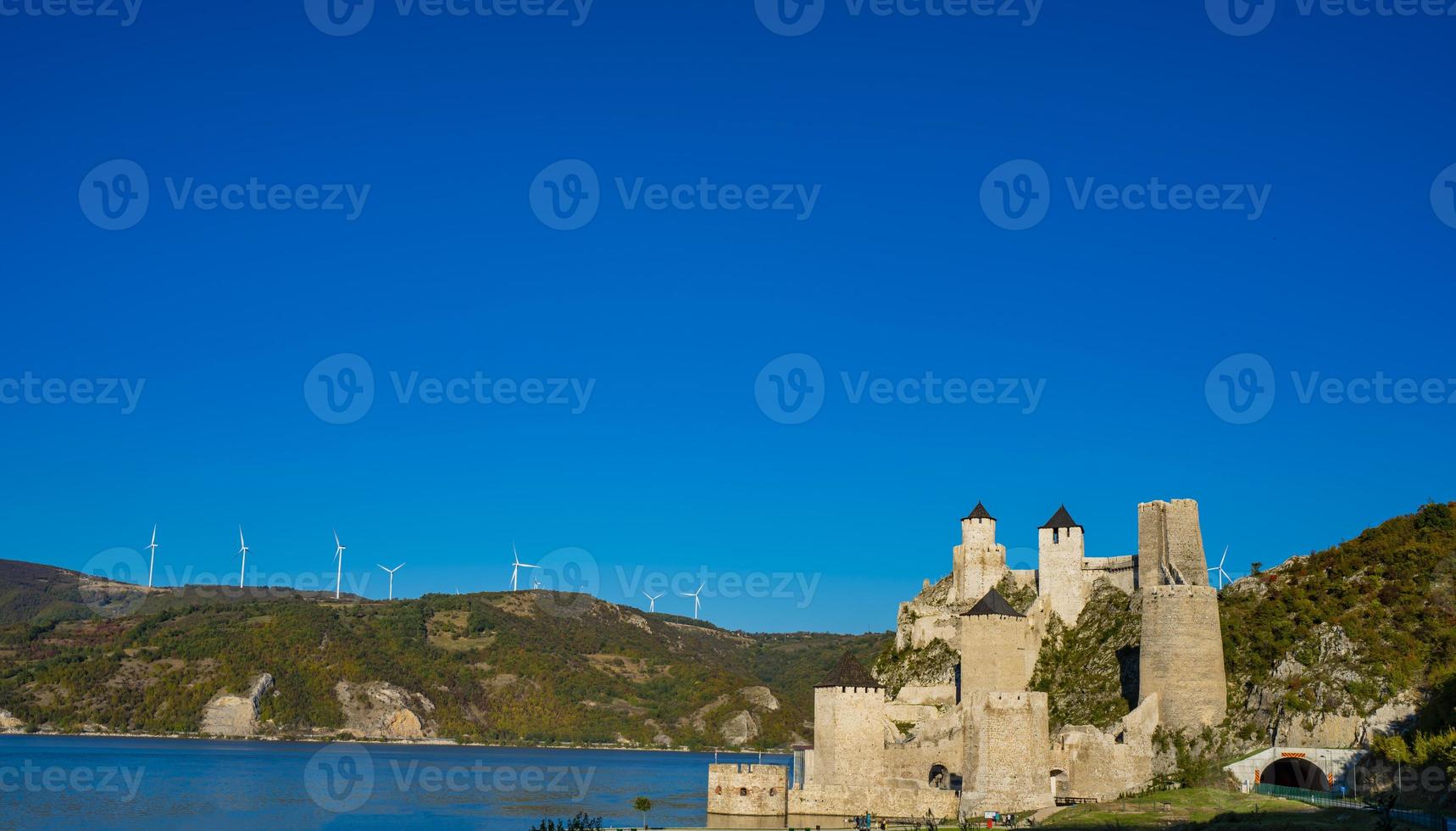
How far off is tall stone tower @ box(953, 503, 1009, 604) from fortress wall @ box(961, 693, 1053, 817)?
16.0m

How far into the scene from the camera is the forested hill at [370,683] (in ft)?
543

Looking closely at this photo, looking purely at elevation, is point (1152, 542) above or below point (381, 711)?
above

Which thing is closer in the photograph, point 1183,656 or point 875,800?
point 1183,656

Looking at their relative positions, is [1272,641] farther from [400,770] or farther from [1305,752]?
[400,770]

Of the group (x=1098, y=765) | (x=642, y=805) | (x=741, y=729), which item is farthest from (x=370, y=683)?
(x=1098, y=765)

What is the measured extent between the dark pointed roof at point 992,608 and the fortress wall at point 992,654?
8.4 inches

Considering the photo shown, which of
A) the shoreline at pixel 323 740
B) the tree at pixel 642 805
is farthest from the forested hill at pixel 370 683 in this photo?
the tree at pixel 642 805

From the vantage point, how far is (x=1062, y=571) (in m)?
60.4

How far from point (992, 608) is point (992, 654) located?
1985 mm

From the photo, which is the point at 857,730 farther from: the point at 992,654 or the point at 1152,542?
the point at 1152,542

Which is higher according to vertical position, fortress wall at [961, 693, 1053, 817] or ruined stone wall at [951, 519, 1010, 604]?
ruined stone wall at [951, 519, 1010, 604]

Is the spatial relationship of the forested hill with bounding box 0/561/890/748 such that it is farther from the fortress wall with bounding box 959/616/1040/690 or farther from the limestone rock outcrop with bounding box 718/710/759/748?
the fortress wall with bounding box 959/616/1040/690

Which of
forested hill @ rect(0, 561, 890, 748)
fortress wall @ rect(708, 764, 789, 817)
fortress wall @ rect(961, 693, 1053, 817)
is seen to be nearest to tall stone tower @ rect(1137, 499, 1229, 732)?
fortress wall @ rect(961, 693, 1053, 817)

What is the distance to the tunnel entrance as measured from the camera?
4438 cm
